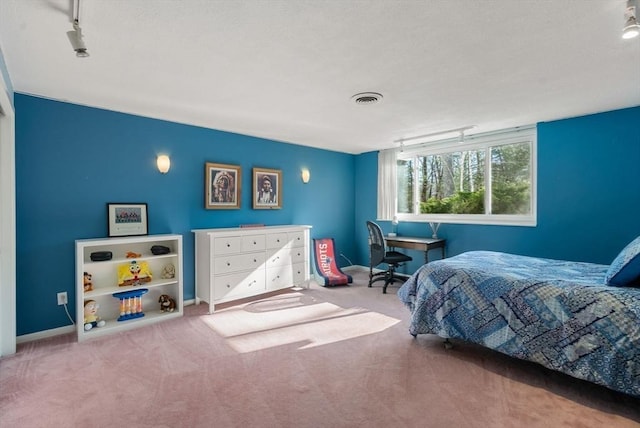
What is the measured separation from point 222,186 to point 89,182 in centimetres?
143

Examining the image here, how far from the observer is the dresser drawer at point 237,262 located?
373cm

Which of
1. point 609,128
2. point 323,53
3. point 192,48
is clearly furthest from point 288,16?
point 609,128

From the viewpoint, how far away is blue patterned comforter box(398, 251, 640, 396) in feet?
6.31

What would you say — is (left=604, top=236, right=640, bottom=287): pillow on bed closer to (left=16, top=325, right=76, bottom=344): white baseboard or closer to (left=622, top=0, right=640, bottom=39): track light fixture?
(left=622, top=0, right=640, bottom=39): track light fixture

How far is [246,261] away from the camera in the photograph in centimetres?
397

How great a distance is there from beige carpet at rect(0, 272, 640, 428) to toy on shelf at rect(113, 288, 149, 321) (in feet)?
0.84

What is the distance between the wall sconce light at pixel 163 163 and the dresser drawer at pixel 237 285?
1.36 meters

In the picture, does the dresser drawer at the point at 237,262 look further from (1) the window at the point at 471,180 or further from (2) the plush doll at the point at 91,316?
(1) the window at the point at 471,180

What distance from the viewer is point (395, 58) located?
7.13ft

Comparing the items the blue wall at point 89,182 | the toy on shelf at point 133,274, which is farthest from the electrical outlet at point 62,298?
the toy on shelf at point 133,274

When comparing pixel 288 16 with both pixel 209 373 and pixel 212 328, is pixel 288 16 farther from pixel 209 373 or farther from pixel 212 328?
pixel 212 328

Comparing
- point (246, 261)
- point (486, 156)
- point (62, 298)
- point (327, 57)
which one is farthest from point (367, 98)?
point (62, 298)

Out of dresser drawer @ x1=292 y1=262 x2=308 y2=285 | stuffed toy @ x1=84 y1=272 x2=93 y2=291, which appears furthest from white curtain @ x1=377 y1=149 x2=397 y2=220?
stuffed toy @ x1=84 y1=272 x2=93 y2=291

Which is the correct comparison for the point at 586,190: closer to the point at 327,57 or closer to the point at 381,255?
the point at 381,255
